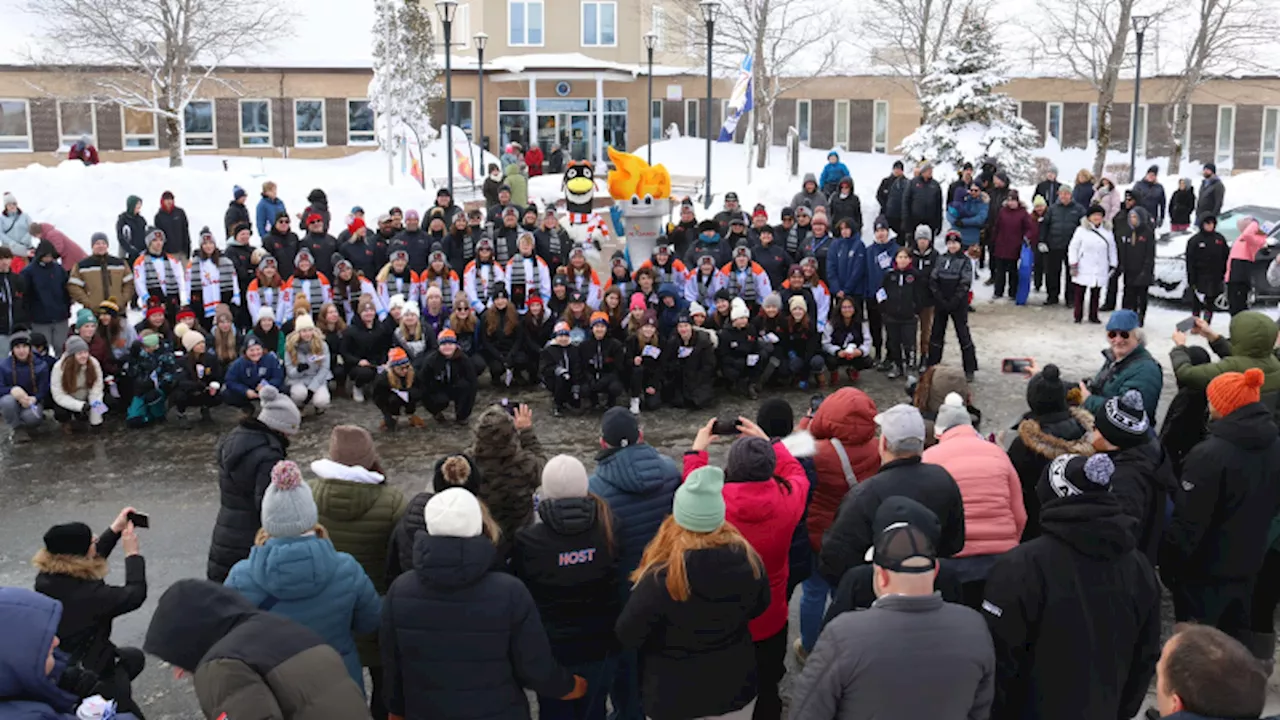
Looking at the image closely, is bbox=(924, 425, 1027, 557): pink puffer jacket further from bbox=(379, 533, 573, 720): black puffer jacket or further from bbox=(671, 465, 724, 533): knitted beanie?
bbox=(379, 533, 573, 720): black puffer jacket

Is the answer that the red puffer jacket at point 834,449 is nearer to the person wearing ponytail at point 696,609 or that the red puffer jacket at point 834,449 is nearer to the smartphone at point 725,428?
the smartphone at point 725,428

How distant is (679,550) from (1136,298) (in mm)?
12871

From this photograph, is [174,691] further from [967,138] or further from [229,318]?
[967,138]

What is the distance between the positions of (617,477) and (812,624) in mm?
1613

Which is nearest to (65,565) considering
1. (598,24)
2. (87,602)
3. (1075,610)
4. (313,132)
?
(87,602)

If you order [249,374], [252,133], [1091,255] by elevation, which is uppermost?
[252,133]

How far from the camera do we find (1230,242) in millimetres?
17812

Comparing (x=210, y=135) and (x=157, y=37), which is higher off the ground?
(x=157, y=37)

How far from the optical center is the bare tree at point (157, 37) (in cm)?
2984

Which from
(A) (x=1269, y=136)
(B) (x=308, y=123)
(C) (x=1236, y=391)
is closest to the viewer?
(C) (x=1236, y=391)

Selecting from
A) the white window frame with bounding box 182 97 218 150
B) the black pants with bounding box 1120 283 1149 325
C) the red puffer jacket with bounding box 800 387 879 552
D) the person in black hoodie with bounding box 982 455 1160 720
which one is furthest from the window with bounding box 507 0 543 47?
the person in black hoodie with bounding box 982 455 1160 720

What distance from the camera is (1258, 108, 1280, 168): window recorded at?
127 feet

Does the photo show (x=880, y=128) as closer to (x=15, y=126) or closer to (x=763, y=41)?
(x=763, y=41)

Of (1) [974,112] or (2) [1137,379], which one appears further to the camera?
(1) [974,112]
